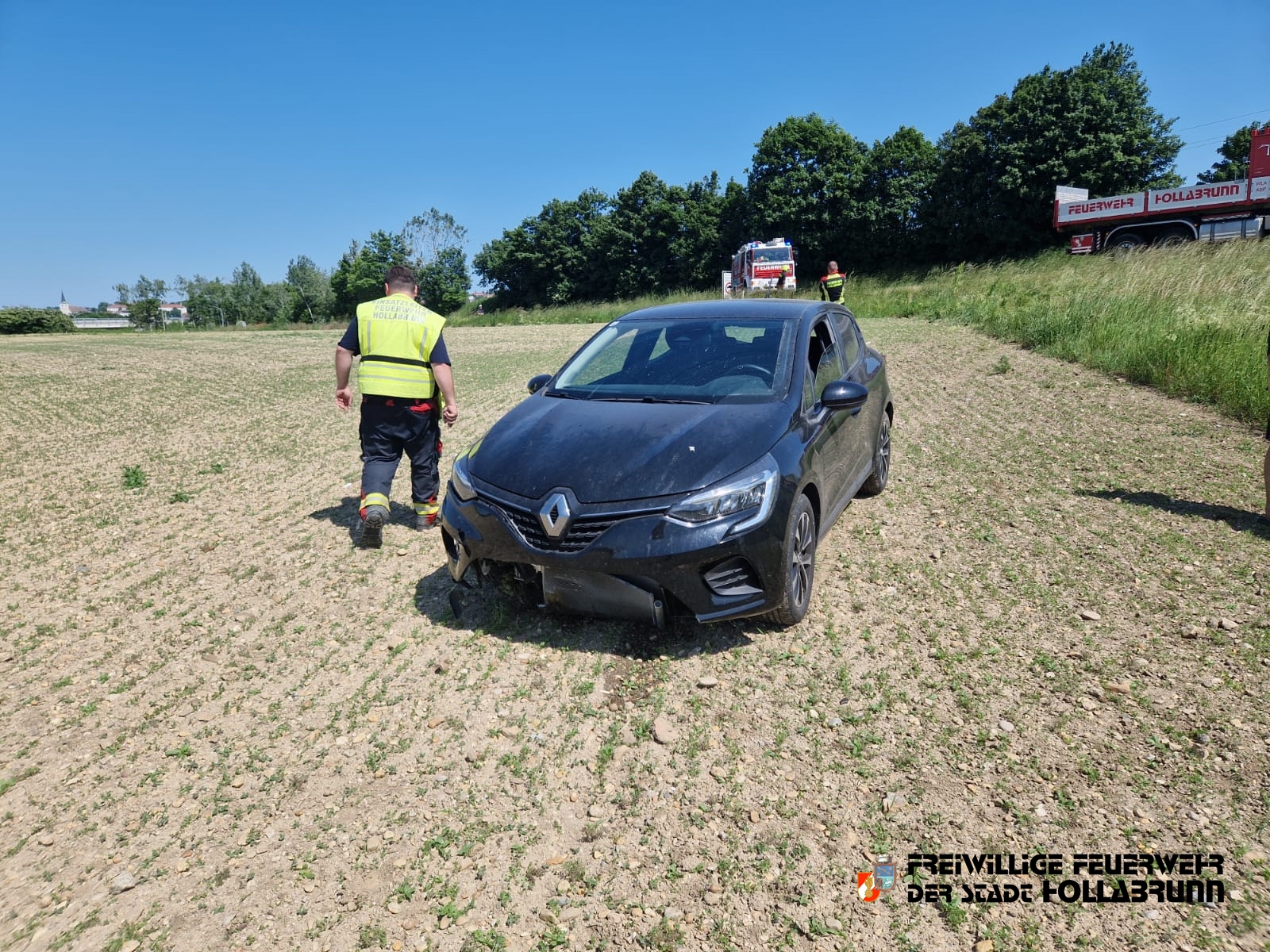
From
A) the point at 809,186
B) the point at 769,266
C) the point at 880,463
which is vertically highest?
the point at 809,186

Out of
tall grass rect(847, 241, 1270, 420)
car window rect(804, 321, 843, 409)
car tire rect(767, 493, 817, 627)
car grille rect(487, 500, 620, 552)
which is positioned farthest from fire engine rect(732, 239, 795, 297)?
car grille rect(487, 500, 620, 552)

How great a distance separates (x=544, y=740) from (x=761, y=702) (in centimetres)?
98

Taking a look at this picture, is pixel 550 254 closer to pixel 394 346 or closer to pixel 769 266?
pixel 769 266

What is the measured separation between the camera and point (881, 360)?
678 centimetres

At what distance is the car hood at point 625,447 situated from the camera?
383 centimetres

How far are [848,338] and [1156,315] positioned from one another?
9.07m

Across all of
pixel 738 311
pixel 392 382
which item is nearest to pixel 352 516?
pixel 392 382

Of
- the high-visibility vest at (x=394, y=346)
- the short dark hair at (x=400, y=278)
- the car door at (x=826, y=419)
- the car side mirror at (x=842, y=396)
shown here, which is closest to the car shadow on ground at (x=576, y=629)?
the car door at (x=826, y=419)

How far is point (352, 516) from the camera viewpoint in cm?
655

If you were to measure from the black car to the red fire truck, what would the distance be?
21673mm

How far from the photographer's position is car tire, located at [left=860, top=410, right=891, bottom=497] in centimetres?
634

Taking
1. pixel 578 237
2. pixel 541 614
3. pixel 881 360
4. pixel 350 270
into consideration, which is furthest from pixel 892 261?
pixel 350 270

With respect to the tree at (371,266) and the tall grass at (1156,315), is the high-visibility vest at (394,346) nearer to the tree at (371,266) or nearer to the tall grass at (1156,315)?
A: the tall grass at (1156,315)

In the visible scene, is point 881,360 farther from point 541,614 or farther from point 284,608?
point 284,608
